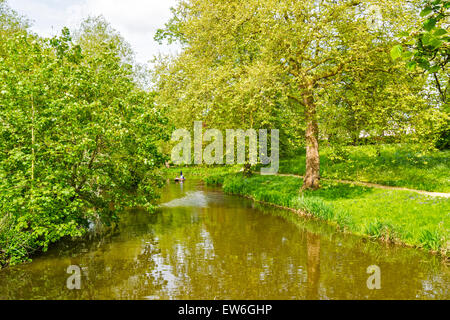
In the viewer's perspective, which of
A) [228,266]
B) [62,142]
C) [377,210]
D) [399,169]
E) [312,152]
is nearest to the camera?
[228,266]

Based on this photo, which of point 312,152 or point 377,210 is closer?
point 377,210

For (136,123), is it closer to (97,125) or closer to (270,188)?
(97,125)

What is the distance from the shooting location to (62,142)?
12008 millimetres

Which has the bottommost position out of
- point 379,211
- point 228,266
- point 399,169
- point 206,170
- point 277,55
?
point 228,266

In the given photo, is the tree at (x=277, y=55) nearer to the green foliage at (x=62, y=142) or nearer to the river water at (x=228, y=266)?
the green foliage at (x=62, y=142)

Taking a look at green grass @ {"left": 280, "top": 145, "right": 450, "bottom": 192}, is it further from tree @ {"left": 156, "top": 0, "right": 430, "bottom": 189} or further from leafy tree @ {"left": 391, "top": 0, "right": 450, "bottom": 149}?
leafy tree @ {"left": 391, "top": 0, "right": 450, "bottom": 149}

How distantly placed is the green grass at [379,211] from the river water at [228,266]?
626mm

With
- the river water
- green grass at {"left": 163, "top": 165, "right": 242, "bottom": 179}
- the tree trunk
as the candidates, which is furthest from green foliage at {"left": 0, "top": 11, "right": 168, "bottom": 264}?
the tree trunk

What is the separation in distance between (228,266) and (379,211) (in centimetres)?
847

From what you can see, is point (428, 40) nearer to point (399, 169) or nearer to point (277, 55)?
point (277, 55)

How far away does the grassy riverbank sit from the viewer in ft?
41.4

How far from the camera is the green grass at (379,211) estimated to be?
41.5 ft

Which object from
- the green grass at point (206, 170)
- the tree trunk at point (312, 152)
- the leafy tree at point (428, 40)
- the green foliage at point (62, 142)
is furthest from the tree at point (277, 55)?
the leafy tree at point (428, 40)

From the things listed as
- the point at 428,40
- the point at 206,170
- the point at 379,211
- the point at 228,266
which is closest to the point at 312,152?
the point at 379,211
